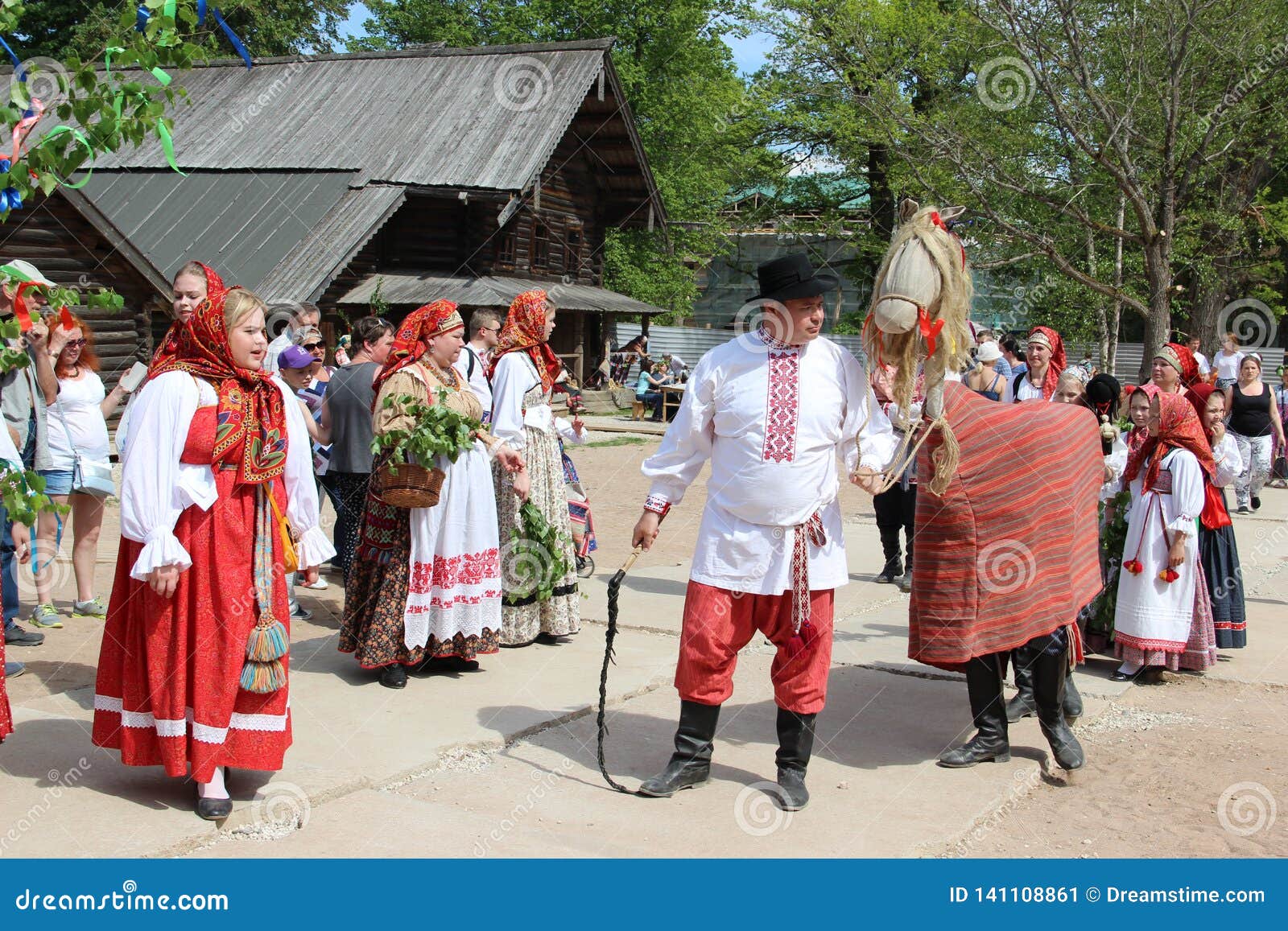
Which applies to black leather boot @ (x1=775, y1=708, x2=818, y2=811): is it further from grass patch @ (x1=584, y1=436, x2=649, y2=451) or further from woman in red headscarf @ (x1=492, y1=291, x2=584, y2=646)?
grass patch @ (x1=584, y1=436, x2=649, y2=451)

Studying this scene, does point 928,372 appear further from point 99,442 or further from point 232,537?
point 99,442

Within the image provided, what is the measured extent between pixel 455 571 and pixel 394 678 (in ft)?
1.89

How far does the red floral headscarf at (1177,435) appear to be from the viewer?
19.7ft

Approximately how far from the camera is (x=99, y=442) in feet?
21.5

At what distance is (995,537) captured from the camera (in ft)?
14.6

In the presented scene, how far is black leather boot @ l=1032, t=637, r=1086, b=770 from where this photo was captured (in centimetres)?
463

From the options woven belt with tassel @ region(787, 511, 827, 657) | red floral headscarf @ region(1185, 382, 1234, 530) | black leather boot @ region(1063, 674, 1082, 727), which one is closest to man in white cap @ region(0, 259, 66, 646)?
woven belt with tassel @ region(787, 511, 827, 657)

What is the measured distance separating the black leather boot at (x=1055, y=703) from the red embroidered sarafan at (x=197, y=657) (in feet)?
9.47

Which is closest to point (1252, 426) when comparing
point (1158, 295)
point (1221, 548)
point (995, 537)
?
point (1158, 295)

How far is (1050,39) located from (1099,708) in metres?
8.34

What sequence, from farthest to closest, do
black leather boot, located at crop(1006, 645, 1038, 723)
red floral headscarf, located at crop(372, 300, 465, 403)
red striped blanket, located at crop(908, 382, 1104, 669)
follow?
red floral headscarf, located at crop(372, 300, 465, 403)
black leather boot, located at crop(1006, 645, 1038, 723)
red striped blanket, located at crop(908, 382, 1104, 669)

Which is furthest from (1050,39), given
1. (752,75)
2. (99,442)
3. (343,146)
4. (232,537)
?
(752,75)

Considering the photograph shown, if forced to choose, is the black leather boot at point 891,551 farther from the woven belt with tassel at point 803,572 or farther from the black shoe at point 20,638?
the black shoe at point 20,638

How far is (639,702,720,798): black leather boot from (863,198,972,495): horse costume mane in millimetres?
1257
